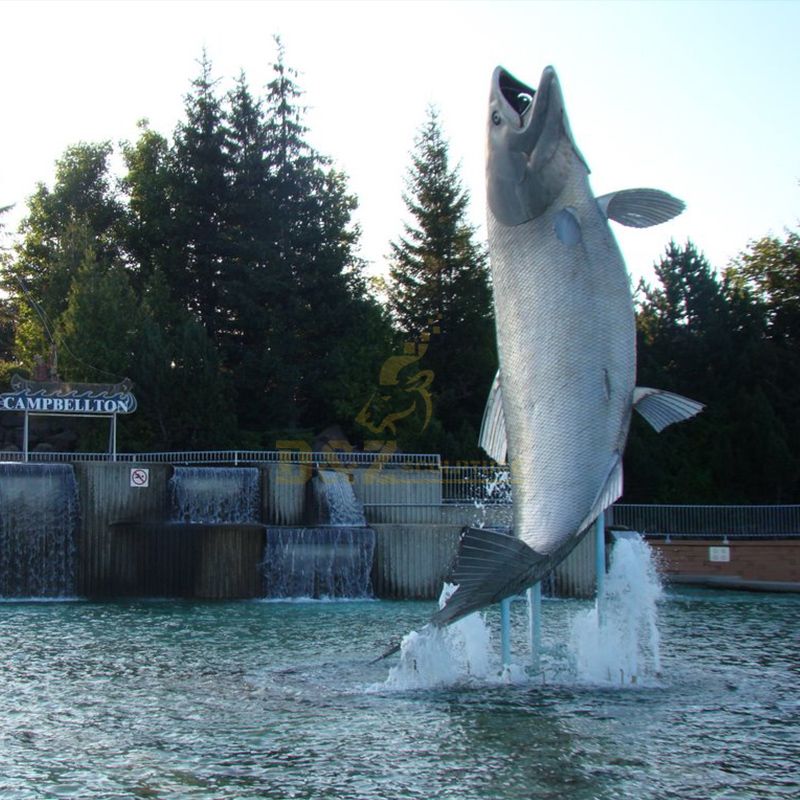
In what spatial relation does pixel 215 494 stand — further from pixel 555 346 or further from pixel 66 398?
pixel 555 346

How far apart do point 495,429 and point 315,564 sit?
16.8 m

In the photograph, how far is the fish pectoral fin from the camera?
10031mm

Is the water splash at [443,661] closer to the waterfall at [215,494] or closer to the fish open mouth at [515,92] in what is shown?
the fish open mouth at [515,92]

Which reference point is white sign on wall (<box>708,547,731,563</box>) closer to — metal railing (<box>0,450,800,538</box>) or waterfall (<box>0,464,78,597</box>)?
metal railing (<box>0,450,800,538</box>)

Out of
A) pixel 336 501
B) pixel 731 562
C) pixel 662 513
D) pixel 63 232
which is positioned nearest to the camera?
pixel 336 501

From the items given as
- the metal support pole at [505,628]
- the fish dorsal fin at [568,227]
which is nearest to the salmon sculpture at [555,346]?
the fish dorsal fin at [568,227]

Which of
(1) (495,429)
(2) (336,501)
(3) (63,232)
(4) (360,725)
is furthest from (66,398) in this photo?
(3) (63,232)

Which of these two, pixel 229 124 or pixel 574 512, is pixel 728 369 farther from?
pixel 574 512

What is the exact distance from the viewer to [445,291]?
5047 centimetres

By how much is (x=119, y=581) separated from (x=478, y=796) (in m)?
18.8

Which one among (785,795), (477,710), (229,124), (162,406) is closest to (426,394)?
(162,406)

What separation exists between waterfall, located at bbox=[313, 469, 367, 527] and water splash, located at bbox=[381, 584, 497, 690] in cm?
1373

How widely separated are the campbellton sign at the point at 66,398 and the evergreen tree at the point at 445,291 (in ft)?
54.8

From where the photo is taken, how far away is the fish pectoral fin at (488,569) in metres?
10.0
